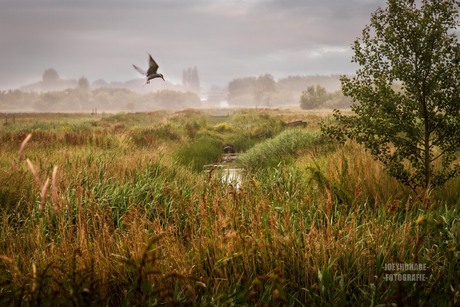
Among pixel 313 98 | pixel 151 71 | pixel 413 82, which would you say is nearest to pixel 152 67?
pixel 151 71

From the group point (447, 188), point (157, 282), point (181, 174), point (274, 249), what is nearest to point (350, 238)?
point (274, 249)

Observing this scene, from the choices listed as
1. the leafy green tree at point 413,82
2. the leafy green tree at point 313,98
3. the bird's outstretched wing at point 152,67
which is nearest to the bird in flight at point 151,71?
the bird's outstretched wing at point 152,67

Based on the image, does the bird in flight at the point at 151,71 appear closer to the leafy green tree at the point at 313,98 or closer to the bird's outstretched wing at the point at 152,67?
the bird's outstretched wing at the point at 152,67

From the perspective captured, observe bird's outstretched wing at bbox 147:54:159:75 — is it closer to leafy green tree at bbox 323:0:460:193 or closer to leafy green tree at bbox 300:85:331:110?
leafy green tree at bbox 323:0:460:193

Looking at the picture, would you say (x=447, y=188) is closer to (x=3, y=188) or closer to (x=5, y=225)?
(x=5, y=225)

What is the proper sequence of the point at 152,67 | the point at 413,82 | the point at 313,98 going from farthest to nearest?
the point at 313,98
the point at 152,67
the point at 413,82

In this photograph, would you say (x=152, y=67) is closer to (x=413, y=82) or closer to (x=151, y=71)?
(x=151, y=71)

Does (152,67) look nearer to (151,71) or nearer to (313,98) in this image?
(151,71)

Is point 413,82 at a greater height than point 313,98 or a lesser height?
lesser

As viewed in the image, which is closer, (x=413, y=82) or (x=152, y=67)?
(x=413, y=82)

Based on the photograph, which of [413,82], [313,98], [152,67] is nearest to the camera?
[413,82]

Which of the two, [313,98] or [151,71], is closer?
[151,71]

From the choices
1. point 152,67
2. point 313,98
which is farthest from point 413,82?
point 313,98

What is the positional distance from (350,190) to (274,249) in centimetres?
289
